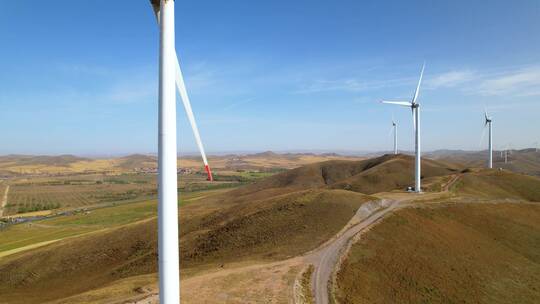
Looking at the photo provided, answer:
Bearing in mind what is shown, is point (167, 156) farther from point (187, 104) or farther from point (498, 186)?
point (498, 186)

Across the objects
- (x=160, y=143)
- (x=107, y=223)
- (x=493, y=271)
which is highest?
(x=160, y=143)

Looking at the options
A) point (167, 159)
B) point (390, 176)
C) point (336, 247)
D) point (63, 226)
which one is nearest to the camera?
point (167, 159)

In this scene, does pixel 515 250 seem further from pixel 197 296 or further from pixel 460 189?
pixel 197 296

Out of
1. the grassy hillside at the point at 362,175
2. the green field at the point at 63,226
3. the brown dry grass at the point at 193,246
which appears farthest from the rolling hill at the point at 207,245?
the grassy hillside at the point at 362,175

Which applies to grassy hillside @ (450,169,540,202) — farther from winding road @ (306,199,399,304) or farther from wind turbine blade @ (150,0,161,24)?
wind turbine blade @ (150,0,161,24)

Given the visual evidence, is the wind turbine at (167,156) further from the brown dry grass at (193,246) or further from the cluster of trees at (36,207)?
the cluster of trees at (36,207)

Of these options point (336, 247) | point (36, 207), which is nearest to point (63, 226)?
point (36, 207)

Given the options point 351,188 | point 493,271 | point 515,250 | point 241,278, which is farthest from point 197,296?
point 351,188
